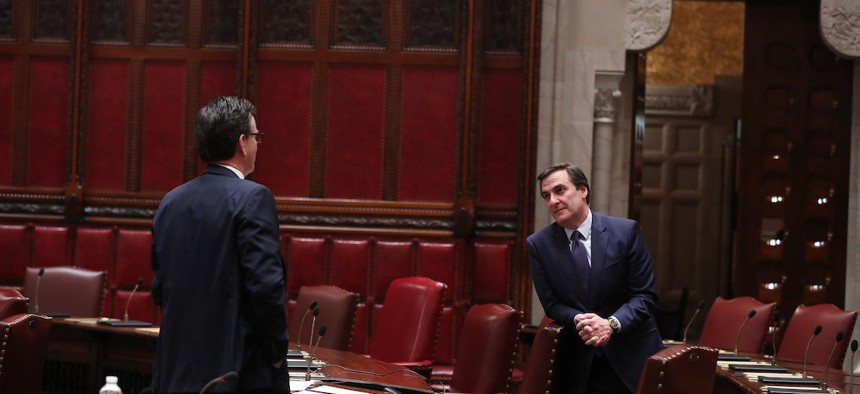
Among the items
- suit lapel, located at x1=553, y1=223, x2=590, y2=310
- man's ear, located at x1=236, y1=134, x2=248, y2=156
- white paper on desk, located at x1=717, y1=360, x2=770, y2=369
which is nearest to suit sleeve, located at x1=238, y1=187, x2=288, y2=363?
man's ear, located at x1=236, y1=134, x2=248, y2=156

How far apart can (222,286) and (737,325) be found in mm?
3805

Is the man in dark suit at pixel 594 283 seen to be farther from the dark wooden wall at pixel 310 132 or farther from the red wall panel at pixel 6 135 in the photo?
the red wall panel at pixel 6 135

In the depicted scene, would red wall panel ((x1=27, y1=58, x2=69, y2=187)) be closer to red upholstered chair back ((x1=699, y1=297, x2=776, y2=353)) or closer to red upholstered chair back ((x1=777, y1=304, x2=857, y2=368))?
red upholstered chair back ((x1=699, y1=297, x2=776, y2=353))

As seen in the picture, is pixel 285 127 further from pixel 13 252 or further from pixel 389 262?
pixel 13 252

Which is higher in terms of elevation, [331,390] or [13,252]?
[13,252]

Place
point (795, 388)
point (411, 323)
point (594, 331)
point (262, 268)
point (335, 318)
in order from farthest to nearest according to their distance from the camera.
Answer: point (411, 323) → point (335, 318) → point (795, 388) → point (594, 331) → point (262, 268)

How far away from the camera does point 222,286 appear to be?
3.42 m

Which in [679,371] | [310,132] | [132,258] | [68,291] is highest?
[310,132]

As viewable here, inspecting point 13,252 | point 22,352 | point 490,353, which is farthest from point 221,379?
point 13,252

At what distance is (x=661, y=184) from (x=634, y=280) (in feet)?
22.2

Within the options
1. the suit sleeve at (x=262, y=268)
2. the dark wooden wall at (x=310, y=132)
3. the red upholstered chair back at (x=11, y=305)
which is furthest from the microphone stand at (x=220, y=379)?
the dark wooden wall at (x=310, y=132)

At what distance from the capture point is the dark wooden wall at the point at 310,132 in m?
8.45

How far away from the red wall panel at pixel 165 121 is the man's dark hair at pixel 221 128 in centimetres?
524

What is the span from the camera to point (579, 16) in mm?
8578
